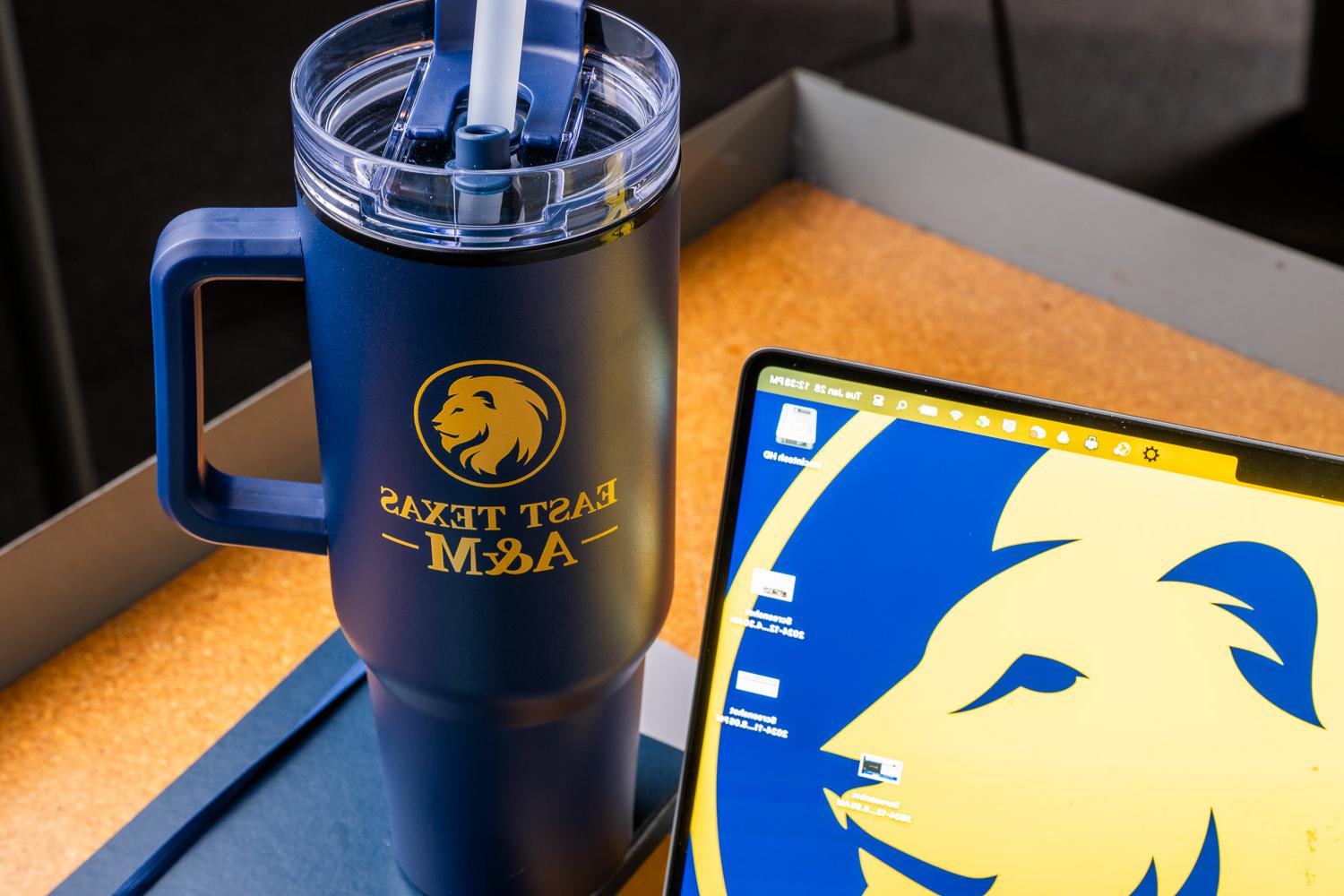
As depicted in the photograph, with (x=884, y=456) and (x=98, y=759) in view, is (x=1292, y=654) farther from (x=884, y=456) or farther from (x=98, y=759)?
(x=98, y=759)

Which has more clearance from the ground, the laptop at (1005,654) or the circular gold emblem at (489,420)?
the circular gold emblem at (489,420)

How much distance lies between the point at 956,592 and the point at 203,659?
331 mm

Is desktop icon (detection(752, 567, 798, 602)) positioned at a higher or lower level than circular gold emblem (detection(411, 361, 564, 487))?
lower

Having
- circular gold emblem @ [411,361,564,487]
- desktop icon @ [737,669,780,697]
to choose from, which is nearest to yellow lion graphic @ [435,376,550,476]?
circular gold emblem @ [411,361,564,487]

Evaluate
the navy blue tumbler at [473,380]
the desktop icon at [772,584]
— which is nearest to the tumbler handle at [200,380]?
the navy blue tumbler at [473,380]

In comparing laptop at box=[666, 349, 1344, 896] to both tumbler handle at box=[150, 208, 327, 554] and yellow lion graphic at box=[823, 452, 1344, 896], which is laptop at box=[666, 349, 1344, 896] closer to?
yellow lion graphic at box=[823, 452, 1344, 896]

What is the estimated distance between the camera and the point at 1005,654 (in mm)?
397

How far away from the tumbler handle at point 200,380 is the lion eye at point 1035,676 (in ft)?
0.63

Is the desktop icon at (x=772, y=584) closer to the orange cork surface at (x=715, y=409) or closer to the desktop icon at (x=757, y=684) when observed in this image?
the desktop icon at (x=757, y=684)

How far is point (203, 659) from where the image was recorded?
1.92ft

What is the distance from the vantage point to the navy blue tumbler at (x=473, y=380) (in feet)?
1.08

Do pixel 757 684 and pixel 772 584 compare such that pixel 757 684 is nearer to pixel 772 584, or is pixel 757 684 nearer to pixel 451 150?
pixel 772 584

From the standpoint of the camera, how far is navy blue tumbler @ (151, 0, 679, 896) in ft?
1.08

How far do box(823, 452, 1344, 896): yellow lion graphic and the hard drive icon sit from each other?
0.06m
